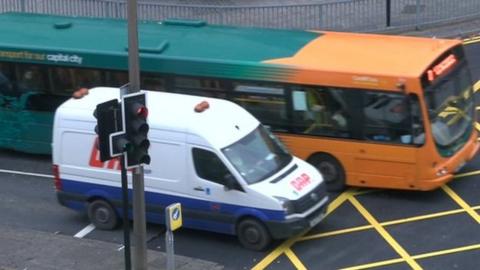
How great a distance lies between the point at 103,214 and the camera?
53.0 ft

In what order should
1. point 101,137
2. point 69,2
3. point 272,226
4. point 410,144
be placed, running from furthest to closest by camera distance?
point 69,2 < point 410,144 < point 272,226 < point 101,137

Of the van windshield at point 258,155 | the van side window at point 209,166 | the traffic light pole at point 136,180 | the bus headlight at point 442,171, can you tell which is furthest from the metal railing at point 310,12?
the traffic light pole at point 136,180

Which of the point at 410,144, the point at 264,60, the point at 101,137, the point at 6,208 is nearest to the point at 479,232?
the point at 410,144

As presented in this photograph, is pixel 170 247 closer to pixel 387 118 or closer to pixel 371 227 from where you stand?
pixel 371 227

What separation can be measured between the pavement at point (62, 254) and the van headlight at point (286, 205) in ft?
4.26

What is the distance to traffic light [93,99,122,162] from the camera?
40.6 ft

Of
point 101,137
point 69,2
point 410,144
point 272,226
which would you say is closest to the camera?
point 101,137

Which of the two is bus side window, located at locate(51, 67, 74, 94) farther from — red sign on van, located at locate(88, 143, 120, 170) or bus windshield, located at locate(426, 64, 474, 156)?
bus windshield, located at locate(426, 64, 474, 156)

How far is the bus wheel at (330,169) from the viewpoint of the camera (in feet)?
55.6

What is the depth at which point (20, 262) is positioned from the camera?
14797 mm

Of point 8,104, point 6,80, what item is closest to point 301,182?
point 8,104

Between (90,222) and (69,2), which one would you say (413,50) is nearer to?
(90,222)

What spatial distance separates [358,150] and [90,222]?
4738 mm

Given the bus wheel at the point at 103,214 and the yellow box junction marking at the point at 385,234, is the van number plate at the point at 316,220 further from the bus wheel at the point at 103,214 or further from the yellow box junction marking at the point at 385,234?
the bus wheel at the point at 103,214
